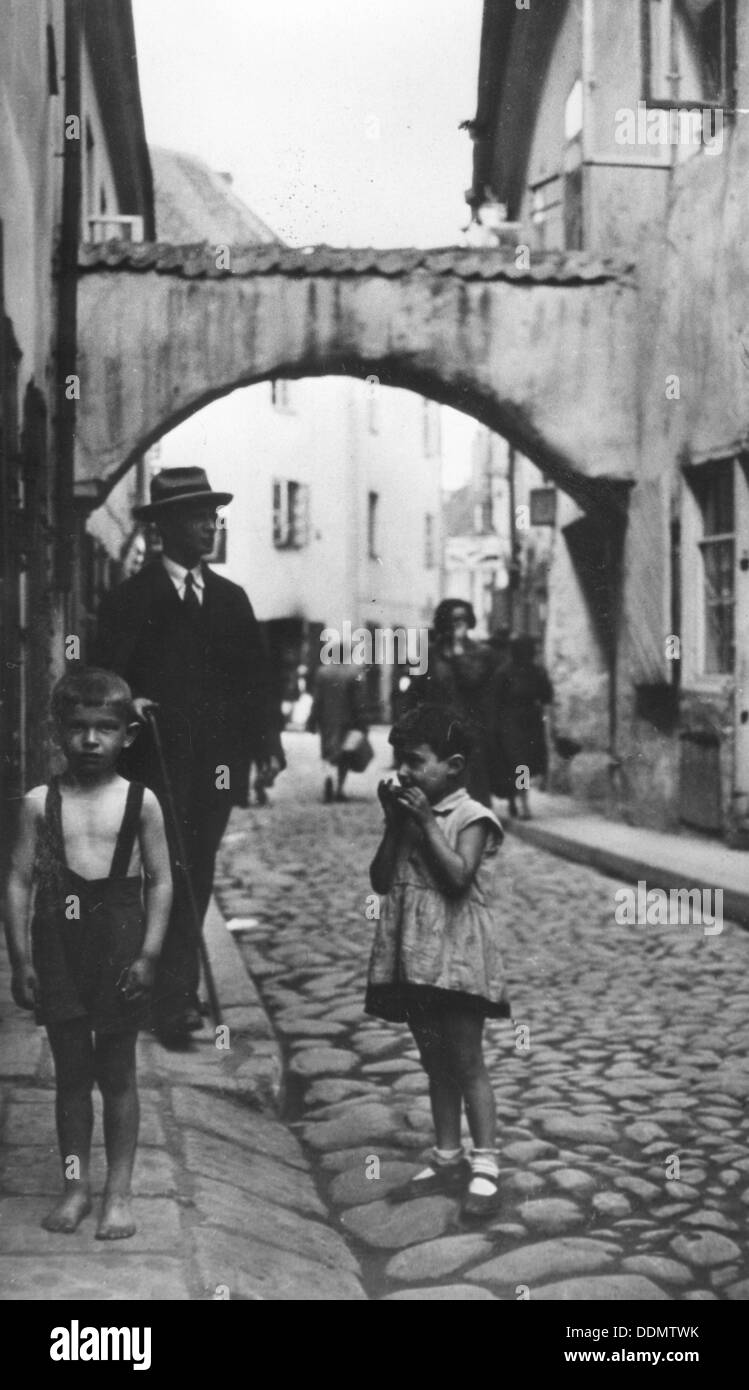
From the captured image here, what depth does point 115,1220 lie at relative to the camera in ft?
9.23

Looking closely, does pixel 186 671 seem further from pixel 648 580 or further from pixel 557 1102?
pixel 648 580

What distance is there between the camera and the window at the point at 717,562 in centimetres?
758

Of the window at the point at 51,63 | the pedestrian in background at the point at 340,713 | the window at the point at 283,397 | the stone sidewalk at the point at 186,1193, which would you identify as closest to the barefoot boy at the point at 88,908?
the stone sidewalk at the point at 186,1193

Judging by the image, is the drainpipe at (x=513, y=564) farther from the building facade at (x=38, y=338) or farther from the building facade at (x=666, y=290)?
the building facade at (x=38, y=338)

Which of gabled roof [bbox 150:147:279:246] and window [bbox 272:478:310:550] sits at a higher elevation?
gabled roof [bbox 150:147:279:246]

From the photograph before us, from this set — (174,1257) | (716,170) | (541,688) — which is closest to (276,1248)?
(174,1257)

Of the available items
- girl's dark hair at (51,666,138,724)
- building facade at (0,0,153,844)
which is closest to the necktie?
building facade at (0,0,153,844)

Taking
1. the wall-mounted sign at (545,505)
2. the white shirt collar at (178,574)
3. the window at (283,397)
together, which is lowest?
the white shirt collar at (178,574)

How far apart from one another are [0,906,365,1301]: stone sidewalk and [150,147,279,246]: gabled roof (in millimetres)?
2214

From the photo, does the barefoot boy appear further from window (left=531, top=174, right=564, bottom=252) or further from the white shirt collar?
window (left=531, top=174, right=564, bottom=252)

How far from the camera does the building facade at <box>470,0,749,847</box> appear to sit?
5719 millimetres

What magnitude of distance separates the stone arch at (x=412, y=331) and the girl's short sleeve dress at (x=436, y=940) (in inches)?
216

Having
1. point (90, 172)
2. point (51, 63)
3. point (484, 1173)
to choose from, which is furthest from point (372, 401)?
point (484, 1173)
